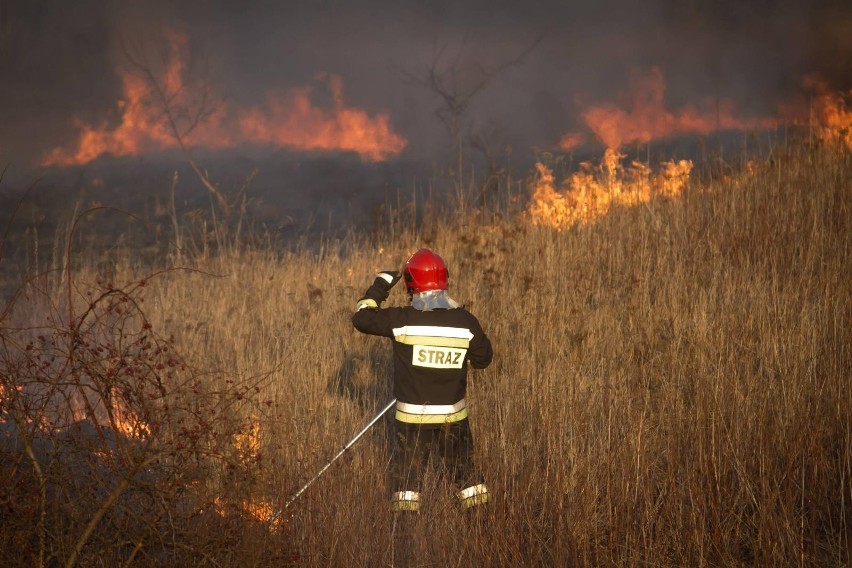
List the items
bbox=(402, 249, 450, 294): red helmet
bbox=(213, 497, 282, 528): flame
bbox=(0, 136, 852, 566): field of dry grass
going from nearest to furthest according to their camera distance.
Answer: bbox=(0, 136, 852, 566): field of dry grass → bbox=(213, 497, 282, 528): flame → bbox=(402, 249, 450, 294): red helmet

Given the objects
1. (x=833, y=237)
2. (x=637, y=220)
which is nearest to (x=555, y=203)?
(x=637, y=220)

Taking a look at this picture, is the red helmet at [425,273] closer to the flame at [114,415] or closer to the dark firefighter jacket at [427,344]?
the dark firefighter jacket at [427,344]

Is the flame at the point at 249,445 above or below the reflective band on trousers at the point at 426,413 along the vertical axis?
below

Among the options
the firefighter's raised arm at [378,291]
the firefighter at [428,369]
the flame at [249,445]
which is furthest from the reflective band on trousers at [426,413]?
the flame at [249,445]

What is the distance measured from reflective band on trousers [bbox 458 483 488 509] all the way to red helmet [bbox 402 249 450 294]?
1104mm

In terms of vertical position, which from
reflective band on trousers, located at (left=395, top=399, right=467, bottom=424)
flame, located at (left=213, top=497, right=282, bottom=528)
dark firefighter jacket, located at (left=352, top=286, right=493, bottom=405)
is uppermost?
dark firefighter jacket, located at (left=352, top=286, right=493, bottom=405)

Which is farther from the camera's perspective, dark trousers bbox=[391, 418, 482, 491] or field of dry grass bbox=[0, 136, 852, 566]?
dark trousers bbox=[391, 418, 482, 491]

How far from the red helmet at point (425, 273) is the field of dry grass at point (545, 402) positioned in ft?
3.43

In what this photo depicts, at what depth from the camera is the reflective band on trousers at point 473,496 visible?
4.28 m

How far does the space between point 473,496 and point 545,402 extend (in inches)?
38.4

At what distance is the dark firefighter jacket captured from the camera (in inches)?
171

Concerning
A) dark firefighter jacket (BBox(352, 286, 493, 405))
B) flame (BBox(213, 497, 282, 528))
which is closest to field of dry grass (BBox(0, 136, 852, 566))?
flame (BBox(213, 497, 282, 528))

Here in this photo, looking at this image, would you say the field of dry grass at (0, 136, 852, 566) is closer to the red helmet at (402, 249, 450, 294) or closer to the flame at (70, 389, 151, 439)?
the flame at (70, 389, 151, 439)

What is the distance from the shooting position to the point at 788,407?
457 cm
